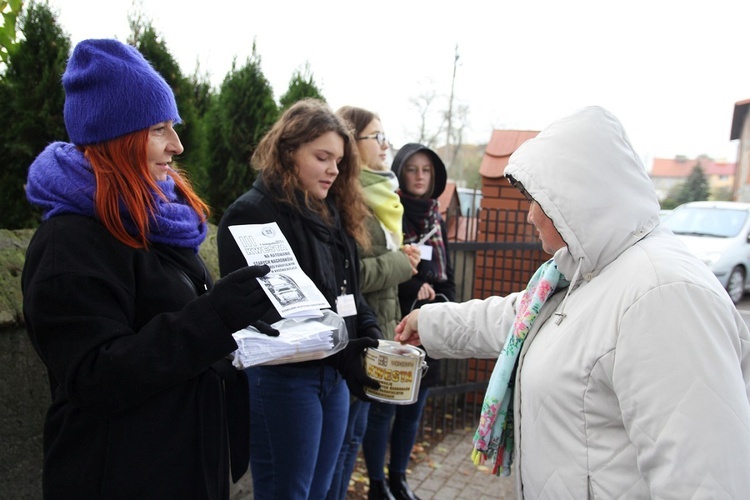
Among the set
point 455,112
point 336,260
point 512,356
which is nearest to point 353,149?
point 336,260

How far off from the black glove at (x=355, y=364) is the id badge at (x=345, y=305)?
0.56 ft

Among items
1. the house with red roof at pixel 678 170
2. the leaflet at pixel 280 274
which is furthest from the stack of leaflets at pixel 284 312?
the house with red roof at pixel 678 170

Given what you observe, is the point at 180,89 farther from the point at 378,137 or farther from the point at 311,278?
the point at 311,278

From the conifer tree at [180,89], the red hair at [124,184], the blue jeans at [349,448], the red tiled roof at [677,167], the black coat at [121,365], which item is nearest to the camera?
the black coat at [121,365]

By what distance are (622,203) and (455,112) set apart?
104ft

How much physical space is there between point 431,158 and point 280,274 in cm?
231

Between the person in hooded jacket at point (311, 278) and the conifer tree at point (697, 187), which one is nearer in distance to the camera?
the person in hooded jacket at point (311, 278)

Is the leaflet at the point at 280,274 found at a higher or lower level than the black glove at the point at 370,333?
higher

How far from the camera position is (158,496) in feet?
5.01

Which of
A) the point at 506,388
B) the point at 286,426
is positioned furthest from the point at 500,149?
the point at 506,388

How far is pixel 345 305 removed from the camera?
2.53m

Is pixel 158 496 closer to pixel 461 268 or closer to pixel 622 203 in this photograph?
pixel 622 203

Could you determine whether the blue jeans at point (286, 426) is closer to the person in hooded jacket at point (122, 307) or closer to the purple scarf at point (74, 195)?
the person in hooded jacket at point (122, 307)

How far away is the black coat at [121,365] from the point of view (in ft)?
4.56
